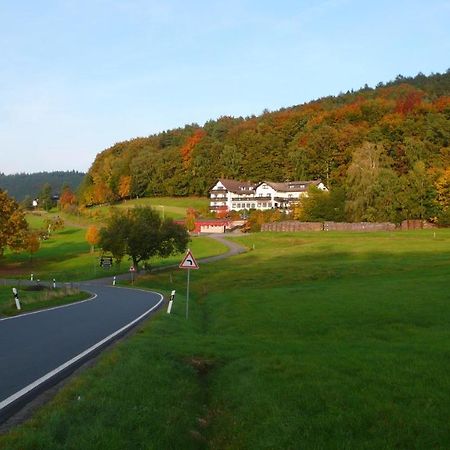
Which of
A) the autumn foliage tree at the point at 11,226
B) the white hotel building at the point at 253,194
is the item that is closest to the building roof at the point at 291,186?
the white hotel building at the point at 253,194

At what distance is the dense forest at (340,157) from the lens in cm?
10119

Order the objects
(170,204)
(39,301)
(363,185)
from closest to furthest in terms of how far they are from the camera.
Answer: (39,301) → (363,185) → (170,204)

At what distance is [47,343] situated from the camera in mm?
14102

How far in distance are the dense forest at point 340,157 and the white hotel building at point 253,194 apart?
7971mm

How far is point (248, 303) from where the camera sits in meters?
28.8

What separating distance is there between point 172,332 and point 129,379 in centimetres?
808

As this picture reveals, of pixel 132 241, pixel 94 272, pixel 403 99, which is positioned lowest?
pixel 94 272

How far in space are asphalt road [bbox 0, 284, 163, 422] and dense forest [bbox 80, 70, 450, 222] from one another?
278 feet

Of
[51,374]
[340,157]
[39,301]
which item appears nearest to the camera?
[51,374]

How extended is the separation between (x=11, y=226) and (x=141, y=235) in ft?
81.7

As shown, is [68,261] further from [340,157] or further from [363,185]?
[340,157]

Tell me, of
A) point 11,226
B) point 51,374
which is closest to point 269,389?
point 51,374

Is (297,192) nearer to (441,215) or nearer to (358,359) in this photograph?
(441,215)

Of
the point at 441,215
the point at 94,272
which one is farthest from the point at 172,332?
the point at 441,215
